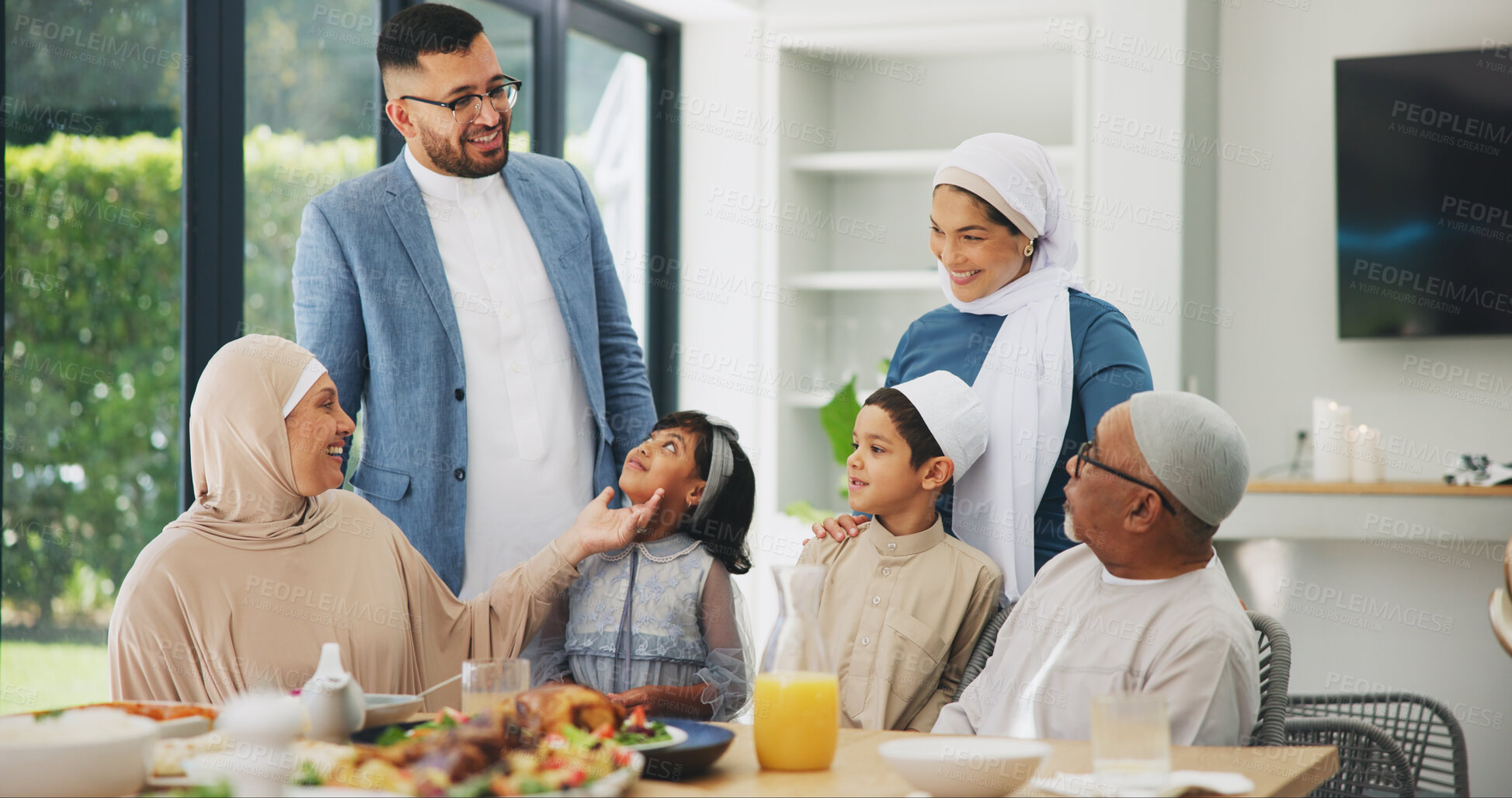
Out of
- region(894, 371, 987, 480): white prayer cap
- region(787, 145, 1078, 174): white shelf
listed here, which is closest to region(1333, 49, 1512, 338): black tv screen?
region(787, 145, 1078, 174): white shelf

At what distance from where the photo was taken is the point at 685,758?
138cm

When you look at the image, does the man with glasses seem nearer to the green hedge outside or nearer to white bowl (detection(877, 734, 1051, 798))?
the green hedge outside

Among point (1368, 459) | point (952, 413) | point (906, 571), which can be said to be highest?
point (952, 413)

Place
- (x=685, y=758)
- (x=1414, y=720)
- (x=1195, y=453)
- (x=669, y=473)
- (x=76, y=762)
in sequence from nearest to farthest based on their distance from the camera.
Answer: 1. (x=76, y=762)
2. (x=685, y=758)
3. (x=1195, y=453)
4. (x=669, y=473)
5. (x=1414, y=720)

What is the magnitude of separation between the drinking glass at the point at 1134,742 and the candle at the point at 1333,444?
2.75 metres

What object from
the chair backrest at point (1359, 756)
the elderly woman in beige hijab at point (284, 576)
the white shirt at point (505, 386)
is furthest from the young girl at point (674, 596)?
the chair backrest at point (1359, 756)

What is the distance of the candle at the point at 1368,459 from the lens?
3705 mm

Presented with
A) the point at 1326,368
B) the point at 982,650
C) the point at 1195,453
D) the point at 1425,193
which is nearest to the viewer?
the point at 1195,453

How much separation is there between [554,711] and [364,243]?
132cm

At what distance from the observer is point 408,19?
241 cm

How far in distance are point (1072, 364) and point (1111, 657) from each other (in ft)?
1.99

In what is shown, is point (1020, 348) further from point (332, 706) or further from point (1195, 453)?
point (332, 706)

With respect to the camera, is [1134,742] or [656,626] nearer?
[1134,742]

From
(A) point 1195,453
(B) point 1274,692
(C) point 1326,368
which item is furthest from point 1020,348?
(C) point 1326,368
